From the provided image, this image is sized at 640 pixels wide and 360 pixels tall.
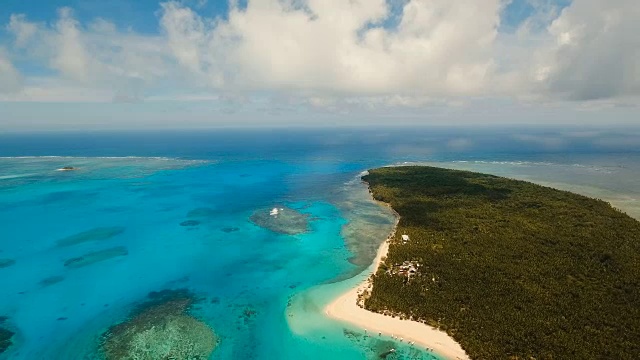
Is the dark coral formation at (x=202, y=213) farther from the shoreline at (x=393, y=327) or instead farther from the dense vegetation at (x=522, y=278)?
the shoreline at (x=393, y=327)

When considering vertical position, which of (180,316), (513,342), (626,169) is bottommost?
(180,316)

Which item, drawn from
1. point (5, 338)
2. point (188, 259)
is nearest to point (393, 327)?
point (188, 259)

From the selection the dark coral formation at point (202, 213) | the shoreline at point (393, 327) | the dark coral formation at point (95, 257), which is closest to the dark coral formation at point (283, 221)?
the dark coral formation at point (202, 213)

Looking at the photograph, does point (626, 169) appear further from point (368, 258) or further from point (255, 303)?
point (255, 303)

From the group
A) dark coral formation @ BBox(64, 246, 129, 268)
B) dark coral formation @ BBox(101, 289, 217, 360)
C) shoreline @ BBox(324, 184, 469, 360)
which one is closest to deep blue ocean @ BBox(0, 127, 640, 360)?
dark coral formation @ BBox(64, 246, 129, 268)

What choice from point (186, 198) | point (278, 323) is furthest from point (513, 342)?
point (186, 198)

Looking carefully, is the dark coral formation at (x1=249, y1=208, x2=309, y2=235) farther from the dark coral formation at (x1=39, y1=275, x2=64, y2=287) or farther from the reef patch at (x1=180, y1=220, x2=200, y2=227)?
the dark coral formation at (x1=39, y1=275, x2=64, y2=287)
